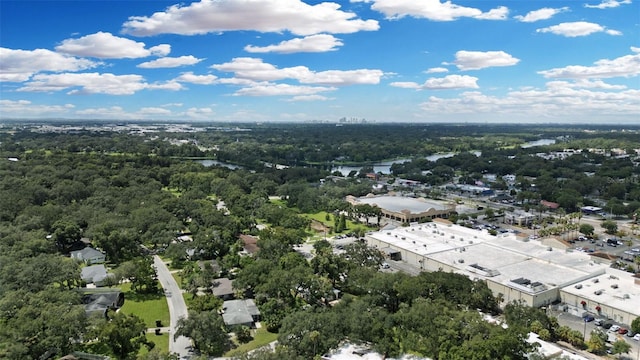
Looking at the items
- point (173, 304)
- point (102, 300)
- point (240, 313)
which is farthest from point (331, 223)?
point (102, 300)

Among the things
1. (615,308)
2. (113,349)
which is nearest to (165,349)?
(113,349)

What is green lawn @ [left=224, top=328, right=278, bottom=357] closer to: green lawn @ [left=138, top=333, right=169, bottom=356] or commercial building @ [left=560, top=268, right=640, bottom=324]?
green lawn @ [left=138, top=333, right=169, bottom=356]

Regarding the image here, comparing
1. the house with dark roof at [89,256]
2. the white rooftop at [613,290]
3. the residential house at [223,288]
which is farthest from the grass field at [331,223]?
the white rooftop at [613,290]

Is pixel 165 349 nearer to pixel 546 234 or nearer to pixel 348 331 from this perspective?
pixel 348 331

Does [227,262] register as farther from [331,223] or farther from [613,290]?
[613,290]

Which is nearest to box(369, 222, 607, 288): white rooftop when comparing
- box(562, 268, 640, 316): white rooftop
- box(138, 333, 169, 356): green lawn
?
box(562, 268, 640, 316): white rooftop

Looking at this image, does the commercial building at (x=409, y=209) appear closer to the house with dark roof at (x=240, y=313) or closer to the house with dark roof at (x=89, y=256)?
the house with dark roof at (x=240, y=313)
